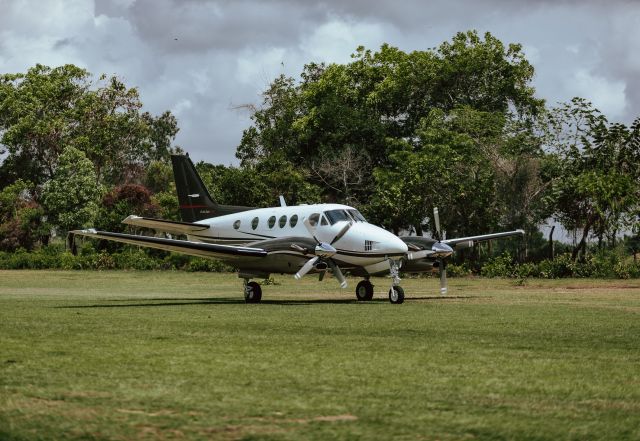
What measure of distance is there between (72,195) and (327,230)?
164ft

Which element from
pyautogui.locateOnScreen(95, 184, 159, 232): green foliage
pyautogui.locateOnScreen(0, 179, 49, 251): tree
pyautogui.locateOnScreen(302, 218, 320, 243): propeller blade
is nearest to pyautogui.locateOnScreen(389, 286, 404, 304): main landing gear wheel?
pyautogui.locateOnScreen(302, 218, 320, 243): propeller blade

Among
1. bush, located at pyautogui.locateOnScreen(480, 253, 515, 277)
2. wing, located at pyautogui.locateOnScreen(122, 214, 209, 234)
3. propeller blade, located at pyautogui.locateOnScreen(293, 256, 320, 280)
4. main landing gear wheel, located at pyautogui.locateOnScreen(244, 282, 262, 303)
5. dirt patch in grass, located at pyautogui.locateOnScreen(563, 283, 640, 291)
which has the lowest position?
main landing gear wheel, located at pyautogui.locateOnScreen(244, 282, 262, 303)

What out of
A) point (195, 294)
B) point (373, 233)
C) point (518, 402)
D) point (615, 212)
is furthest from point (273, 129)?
point (518, 402)

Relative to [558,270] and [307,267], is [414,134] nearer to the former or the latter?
[558,270]

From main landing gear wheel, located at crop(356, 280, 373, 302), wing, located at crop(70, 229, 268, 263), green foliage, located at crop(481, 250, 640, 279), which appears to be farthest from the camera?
green foliage, located at crop(481, 250, 640, 279)

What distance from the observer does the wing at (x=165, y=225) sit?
1171 inches

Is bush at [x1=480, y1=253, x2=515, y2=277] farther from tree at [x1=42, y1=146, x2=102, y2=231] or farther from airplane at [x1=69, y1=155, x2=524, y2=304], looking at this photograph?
tree at [x1=42, y1=146, x2=102, y2=231]

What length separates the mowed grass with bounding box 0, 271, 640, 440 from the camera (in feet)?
28.7

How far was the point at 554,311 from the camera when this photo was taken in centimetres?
2458

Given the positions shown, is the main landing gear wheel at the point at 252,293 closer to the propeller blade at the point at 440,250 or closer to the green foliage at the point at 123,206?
the propeller blade at the point at 440,250

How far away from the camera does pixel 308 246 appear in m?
29.2

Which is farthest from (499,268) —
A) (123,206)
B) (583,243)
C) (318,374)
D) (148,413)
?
(148,413)

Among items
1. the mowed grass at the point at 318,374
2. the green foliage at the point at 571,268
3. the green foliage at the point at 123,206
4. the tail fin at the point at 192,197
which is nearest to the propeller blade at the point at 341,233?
the mowed grass at the point at 318,374

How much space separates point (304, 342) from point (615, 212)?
3953 centimetres
